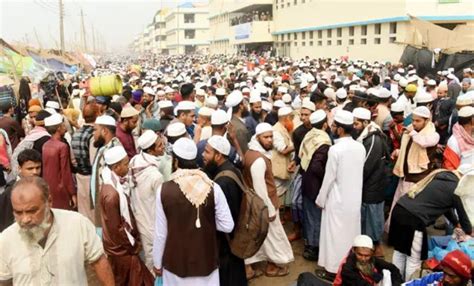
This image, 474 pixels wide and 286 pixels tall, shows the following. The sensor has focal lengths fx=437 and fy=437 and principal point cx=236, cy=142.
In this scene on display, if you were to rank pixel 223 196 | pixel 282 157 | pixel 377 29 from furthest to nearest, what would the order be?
pixel 377 29
pixel 282 157
pixel 223 196

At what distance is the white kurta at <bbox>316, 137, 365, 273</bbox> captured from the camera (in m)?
4.15

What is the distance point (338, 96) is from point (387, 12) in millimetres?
15311

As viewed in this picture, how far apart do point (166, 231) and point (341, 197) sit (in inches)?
73.8

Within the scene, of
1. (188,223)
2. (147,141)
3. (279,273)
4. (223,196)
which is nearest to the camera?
(188,223)

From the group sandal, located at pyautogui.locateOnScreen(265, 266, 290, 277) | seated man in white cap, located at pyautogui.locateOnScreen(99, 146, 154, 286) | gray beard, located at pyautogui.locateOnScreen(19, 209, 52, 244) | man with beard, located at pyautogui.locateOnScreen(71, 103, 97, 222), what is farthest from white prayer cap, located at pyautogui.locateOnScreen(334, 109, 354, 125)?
gray beard, located at pyautogui.locateOnScreen(19, 209, 52, 244)

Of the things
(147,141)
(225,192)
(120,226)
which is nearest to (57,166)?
(147,141)

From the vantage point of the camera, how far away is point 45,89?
12750 mm

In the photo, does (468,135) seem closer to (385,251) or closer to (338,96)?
(385,251)

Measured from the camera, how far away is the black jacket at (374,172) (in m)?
4.50

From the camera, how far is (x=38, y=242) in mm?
2258

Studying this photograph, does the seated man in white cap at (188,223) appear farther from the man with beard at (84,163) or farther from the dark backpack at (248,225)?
the man with beard at (84,163)

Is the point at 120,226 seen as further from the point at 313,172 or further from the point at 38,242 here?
the point at 313,172

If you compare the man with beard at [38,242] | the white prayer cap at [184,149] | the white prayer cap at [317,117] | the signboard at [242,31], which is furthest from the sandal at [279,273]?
the signboard at [242,31]

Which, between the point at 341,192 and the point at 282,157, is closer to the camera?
the point at 341,192
